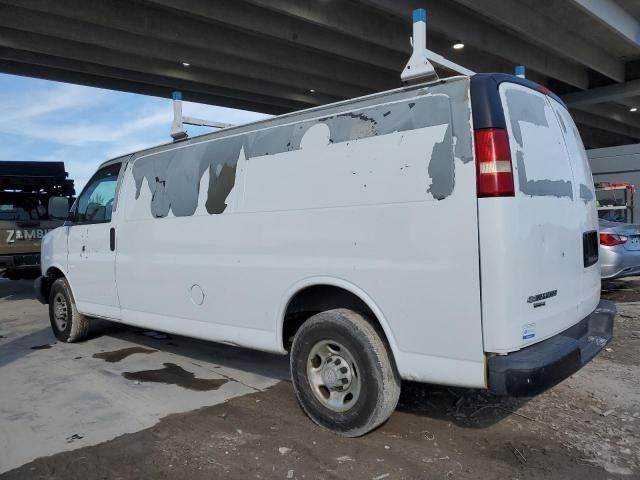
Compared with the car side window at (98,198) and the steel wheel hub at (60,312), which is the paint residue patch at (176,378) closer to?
the car side window at (98,198)

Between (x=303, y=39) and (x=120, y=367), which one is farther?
(x=303, y=39)

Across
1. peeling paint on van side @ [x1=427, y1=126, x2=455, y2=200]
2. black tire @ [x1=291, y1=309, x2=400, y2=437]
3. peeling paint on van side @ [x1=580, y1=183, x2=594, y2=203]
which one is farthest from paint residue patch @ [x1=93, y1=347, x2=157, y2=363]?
peeling paint on van side @ [x1=580, y1=183, x2=594, y2=203]

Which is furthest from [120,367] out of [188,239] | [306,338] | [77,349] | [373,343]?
[373,343]

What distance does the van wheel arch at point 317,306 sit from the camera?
3.56 metres

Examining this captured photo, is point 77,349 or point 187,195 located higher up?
point 187,195

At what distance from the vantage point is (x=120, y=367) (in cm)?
536

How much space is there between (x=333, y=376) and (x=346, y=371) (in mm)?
104

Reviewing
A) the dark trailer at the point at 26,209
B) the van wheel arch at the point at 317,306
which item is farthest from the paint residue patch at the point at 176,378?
the dark trailer at the point at 26,209

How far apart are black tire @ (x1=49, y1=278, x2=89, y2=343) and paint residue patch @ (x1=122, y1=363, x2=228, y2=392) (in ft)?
5.07

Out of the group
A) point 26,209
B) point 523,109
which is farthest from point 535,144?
point 26,209

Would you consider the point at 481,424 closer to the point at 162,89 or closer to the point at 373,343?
the point at 373,343

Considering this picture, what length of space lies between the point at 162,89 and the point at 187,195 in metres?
13.6

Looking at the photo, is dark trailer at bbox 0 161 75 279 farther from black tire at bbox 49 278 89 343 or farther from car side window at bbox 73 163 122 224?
car side window at bbox 73 163 122 224

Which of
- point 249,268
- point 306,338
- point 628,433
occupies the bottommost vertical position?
point 628,433
